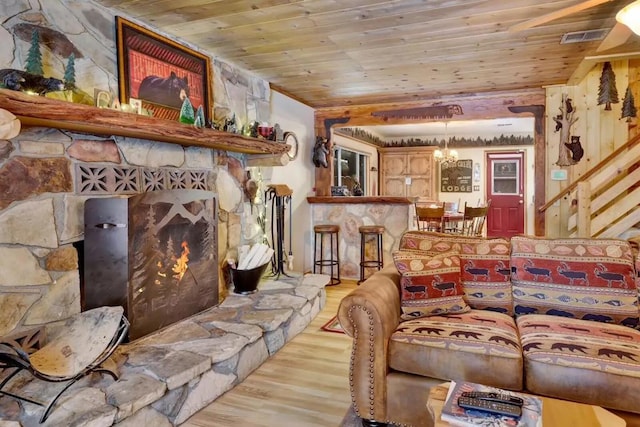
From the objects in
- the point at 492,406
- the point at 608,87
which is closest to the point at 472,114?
the point at 608,87

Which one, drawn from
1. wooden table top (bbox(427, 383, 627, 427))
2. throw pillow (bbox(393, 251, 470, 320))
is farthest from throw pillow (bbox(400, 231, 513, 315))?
wooden table top (bbox(427, 383, 627, 427))

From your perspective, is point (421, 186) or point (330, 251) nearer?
point (330, 251)

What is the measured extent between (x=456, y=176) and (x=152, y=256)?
781cm

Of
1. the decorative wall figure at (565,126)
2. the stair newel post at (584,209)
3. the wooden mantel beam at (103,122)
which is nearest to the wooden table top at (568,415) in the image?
the wooden mantel beam at (103,122)

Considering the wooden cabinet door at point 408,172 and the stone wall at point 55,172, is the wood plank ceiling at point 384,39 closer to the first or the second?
the stone wall at point 55,172

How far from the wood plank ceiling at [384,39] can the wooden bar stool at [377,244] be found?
161 cm

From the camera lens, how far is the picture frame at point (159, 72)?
2.68 m

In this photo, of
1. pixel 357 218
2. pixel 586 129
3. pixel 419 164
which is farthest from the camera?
pixel 419 164

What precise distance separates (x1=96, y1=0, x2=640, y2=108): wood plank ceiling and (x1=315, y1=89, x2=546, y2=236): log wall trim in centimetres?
19

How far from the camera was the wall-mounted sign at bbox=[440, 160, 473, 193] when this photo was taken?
9094mm

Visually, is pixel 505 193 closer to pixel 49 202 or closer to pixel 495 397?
pixel 495 397

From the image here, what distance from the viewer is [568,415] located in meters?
1.30

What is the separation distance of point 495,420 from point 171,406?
1498mm

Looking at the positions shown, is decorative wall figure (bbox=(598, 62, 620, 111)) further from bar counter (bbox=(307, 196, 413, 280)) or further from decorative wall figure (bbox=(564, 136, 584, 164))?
bar counter (bbox=(307, 196, 413, 280))
